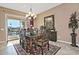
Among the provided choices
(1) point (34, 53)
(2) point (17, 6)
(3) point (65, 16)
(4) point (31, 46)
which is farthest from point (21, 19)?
(3) point (65, 16)

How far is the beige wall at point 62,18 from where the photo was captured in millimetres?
2849

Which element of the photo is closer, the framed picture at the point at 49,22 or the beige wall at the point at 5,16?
the beige wall at the point at 5,16

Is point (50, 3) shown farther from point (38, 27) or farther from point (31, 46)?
point (31, 46)

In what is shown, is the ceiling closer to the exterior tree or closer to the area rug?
the exterior tree

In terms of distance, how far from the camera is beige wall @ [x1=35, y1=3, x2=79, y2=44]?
2849 millimetres

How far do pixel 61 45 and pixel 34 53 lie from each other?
68 cm

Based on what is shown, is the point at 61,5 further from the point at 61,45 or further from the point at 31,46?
the point at 31,46

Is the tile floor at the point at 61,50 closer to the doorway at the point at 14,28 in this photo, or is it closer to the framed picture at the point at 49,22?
the doorway at the point at 14,28

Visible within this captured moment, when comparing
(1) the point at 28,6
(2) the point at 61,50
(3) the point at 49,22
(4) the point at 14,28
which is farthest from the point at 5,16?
(2) the point at 61,50

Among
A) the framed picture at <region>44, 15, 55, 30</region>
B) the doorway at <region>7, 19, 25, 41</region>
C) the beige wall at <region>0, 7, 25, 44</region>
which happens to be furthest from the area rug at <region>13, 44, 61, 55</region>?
the framed picture at <region>44, 15, 55, 30</region>

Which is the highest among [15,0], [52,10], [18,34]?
[15,0]

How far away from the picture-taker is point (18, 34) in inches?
115

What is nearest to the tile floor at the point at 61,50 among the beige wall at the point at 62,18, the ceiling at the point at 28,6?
the beige wall at the point at 62,18
